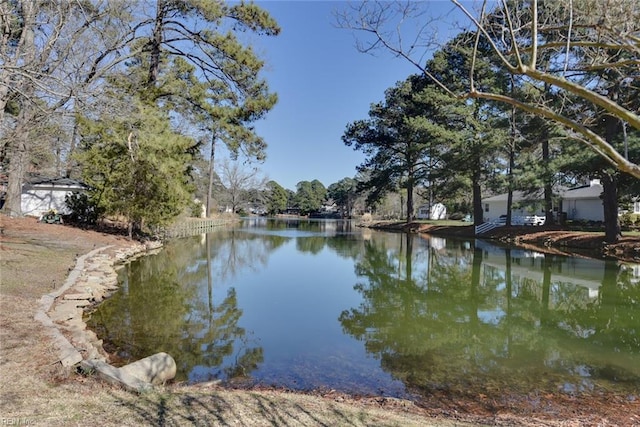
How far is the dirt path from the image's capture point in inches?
117

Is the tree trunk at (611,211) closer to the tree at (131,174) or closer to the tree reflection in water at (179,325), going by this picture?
the tree reflection in water at (179,325)

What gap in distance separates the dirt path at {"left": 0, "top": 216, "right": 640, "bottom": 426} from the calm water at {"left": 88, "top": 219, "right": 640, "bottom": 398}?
63 cm

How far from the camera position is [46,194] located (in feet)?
75.4

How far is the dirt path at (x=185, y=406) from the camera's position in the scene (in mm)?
2977

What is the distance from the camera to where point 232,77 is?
16219 millimetres

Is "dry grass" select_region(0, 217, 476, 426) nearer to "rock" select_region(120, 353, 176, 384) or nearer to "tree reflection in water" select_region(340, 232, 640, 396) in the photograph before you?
"rock" select_region(120, 353, 176, 384)

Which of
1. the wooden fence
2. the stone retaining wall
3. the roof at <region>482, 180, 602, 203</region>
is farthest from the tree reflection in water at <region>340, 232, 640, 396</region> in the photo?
the wooden fence

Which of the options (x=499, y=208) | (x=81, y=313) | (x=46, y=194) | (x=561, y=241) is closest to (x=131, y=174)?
(x=46, y=194)

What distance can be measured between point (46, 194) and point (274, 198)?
57.9 meters

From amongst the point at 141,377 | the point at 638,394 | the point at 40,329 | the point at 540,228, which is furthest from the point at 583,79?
the point at 540,228

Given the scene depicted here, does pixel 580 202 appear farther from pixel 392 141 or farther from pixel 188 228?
pixel 188 228

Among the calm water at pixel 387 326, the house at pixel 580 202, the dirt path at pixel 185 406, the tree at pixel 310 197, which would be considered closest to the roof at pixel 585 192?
the house at pixel 580 202

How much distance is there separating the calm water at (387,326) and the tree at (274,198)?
2575 inches

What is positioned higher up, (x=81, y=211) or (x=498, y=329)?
(x=81, y=211)
